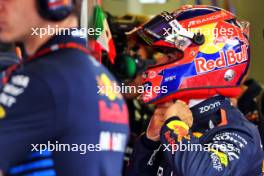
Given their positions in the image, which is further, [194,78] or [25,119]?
[194,78]

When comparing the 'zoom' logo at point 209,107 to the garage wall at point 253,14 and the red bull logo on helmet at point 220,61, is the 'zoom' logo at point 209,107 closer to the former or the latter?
the red bull logo on helmet at point 220,61

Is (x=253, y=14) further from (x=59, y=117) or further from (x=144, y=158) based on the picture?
(x=59, y=117)

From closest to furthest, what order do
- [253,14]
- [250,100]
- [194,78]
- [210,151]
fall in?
[210,151] → [194,78] → [250,100] → [253,14]

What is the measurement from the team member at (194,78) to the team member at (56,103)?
0.66 metres

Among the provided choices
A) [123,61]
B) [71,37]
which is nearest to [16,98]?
[71,37]

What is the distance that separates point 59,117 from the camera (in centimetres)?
91

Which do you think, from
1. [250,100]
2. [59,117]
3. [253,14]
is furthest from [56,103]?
[253,14]

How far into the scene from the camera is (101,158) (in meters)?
1.00

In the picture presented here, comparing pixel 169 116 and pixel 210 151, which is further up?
pixel 169 116

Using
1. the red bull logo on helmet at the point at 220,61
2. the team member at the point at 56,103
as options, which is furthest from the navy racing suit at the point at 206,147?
the team member at the point at 56,103

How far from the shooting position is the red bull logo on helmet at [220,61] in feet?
5.76

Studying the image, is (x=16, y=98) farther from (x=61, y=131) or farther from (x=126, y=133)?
(x=126, y=133)

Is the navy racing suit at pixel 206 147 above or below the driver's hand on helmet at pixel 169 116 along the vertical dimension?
below

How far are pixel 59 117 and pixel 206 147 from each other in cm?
77
